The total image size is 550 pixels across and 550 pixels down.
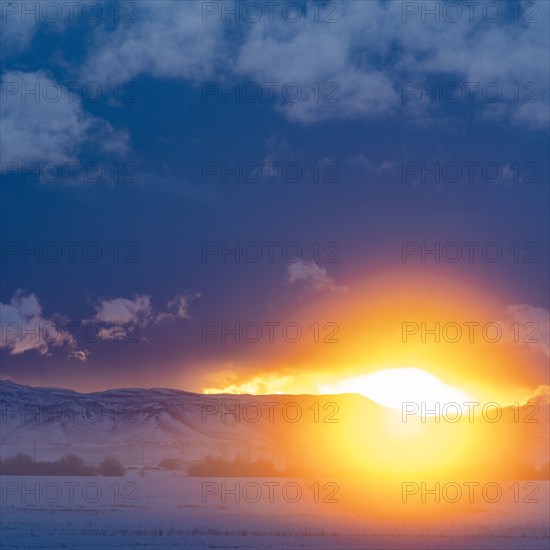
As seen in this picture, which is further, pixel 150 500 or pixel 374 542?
pixel 150 500

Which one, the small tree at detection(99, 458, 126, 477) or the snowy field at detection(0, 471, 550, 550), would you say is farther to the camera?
the small tree at detection(99, 458, 126, 477)

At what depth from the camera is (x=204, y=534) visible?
198ft

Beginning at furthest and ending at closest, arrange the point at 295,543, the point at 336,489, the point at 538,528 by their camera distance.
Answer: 1. the point at 336,489
2. the point at 538,528
3. the point at 295,543

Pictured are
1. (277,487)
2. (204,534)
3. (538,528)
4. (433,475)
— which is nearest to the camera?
(204,534)

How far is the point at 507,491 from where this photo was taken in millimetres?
138000

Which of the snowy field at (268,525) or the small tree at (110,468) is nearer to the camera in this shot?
the snowy field at (268,525)

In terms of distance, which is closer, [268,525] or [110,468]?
[268,525]

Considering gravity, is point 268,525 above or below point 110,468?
below

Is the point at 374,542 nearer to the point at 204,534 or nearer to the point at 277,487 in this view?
the point at 204,534

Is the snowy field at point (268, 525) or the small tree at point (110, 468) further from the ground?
the small tree at point (110, 468)

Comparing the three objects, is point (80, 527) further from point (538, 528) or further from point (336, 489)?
point (336, 489)

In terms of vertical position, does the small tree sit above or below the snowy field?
above

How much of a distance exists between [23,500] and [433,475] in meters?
121

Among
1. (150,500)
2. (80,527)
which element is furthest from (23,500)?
(80,527)
